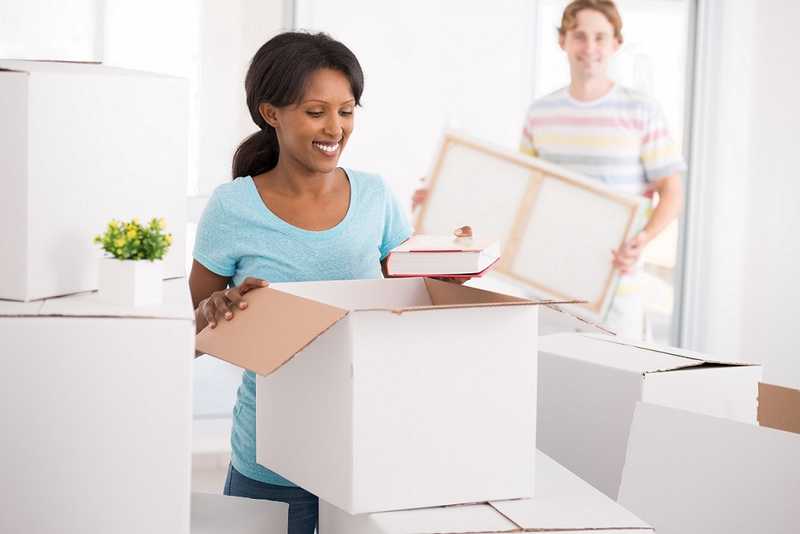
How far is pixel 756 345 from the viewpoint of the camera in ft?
12.8

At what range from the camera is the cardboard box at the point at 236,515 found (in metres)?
1.27

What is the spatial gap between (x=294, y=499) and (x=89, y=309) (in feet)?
1.80

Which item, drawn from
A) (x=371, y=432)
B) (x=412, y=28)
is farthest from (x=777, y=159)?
(x=371, y=432)

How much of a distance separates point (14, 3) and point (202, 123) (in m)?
0.68

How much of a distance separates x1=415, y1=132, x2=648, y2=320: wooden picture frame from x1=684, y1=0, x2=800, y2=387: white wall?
3.82ft

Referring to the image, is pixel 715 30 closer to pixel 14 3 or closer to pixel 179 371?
pixel 14 3

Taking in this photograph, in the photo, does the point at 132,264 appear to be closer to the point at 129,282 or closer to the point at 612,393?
the point at 129,282

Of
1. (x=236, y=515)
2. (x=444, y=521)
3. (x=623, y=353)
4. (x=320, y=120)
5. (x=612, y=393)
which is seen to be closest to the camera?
(x=444, y=521)

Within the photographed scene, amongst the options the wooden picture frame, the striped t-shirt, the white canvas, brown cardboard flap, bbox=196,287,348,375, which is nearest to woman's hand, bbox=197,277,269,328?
brown cardboard flap, bbox=196,287,348,375

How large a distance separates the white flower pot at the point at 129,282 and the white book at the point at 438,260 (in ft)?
0.93

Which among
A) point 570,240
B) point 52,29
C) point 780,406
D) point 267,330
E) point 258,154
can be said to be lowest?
point 780,406

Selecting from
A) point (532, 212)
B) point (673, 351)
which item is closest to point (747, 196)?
point (532, 212)

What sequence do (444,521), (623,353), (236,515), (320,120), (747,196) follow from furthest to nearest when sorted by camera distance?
1. (747,196)
2. (623,353)
3. (320,120)
4. (236,515)
5. (444,521)

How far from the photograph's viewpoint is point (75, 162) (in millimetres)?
1091
